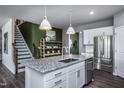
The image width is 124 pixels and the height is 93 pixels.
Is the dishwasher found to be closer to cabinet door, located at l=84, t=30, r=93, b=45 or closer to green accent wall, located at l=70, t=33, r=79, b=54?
cabinet door, located at l=84, t=30, r=93, b=45

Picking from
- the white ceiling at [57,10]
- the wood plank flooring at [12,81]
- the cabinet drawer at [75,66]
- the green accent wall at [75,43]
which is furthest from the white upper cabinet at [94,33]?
the wood plank flooring at [12,81]

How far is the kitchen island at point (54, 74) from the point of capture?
169 cm

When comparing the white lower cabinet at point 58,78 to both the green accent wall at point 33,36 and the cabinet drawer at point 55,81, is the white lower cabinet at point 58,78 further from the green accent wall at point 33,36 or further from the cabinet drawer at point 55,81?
the green accent wall at point 33,36

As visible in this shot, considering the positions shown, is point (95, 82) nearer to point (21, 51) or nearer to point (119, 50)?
point (119, 50)

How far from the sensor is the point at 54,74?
180 cm

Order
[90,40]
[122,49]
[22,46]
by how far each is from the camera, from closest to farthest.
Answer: [122,49] → [90,40] → [22,46]

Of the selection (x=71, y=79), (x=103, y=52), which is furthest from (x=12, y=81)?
(x=103, y=52)

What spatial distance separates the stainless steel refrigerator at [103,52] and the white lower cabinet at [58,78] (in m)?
1.93
